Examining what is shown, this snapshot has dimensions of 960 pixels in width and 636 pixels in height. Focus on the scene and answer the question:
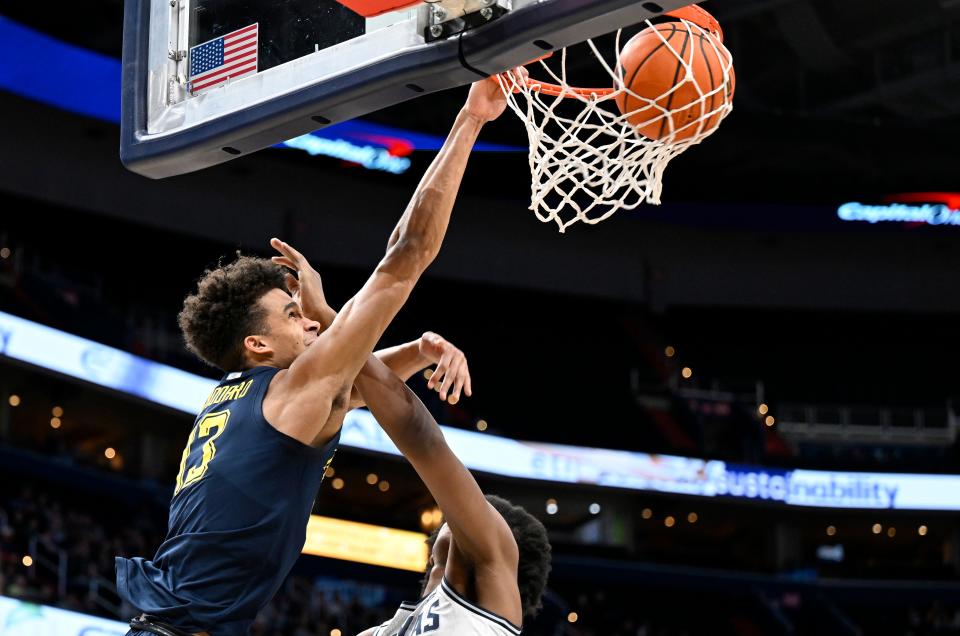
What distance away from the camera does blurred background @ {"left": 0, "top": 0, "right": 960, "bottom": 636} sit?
14.0 m

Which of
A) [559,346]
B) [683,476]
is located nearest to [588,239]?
[559,346]

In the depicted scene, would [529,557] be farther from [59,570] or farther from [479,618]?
[59,570]

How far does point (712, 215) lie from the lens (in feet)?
65.1

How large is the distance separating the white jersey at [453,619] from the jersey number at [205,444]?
64 cm

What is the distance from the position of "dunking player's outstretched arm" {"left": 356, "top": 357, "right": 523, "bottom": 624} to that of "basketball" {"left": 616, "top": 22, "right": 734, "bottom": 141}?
3.99 feet

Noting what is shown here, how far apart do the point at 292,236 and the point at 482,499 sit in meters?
16.1

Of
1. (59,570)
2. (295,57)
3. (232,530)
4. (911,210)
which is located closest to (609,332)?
(911,210)

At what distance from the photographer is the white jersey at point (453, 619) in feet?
8.82

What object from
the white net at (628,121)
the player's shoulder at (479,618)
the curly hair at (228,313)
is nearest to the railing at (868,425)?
the white net at (628,121)

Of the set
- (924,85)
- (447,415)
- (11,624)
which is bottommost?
(11,624)

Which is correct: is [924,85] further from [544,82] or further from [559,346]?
[544,82]

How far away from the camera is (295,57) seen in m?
2.93

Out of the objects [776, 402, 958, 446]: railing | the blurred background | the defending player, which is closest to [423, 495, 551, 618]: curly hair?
the defending player

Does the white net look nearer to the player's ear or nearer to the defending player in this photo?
the defending player
